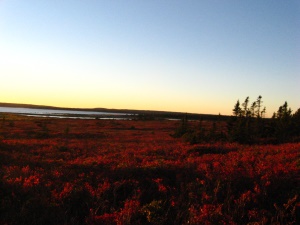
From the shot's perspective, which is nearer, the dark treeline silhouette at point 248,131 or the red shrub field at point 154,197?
the red shrub field at point 154,197

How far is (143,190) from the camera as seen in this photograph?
7.89 m

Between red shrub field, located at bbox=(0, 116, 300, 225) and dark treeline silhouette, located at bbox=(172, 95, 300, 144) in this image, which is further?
dark treeline silhouette, located at bbox=(172, 95, 300, 144)

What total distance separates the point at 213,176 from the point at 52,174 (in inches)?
238

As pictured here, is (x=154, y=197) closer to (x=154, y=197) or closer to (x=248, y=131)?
(x=154, y=197)

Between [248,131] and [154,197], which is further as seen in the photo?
[248,131]

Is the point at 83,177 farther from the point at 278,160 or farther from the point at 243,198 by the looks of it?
the point at 278,160

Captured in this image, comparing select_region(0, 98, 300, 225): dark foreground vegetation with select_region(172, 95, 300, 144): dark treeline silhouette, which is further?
select_region(172, 95, 300, 144): dark treeline silhouette

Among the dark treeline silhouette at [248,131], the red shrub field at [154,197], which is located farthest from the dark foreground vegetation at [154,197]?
the dark treeline silhouette at [248,131]

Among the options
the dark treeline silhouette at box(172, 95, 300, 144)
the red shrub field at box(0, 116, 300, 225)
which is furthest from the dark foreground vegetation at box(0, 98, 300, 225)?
the dark treeline silhouette at box(172, 95, 300, 144)

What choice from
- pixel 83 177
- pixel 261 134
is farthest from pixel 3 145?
pixel 261 134

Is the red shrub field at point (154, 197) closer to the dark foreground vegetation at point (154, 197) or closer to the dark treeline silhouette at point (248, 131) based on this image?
the dark foreground vegetation at point (154, 197)

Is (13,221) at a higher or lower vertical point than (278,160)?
lower

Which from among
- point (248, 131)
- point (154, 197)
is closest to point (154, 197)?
point (154, 197)

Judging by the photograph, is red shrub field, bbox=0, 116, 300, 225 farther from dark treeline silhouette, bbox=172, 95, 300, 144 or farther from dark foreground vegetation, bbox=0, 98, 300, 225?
dark treeline silhouette, bbox=172, 95, 300, 144
